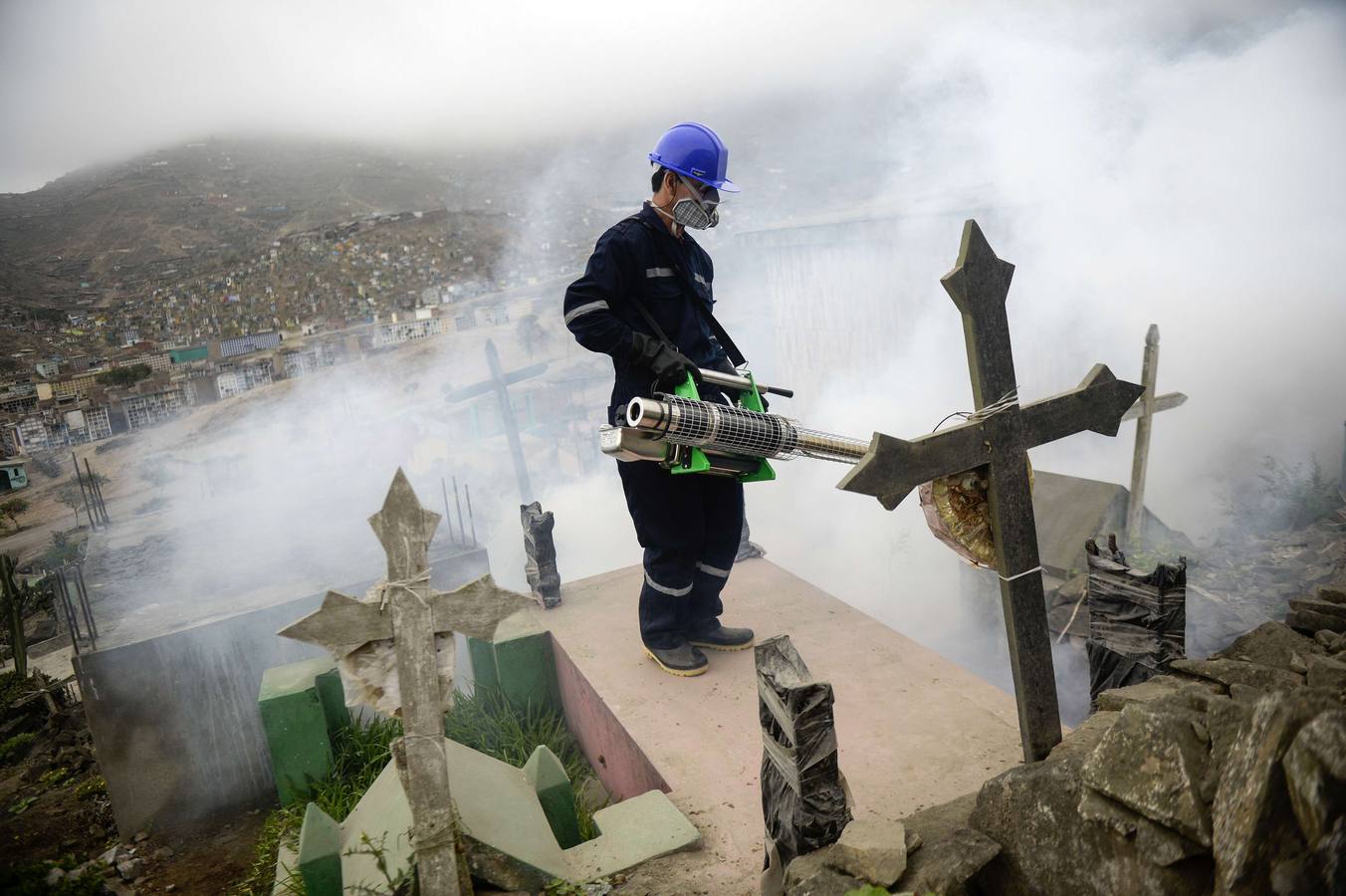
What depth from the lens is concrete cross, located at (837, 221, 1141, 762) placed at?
9.04 feet

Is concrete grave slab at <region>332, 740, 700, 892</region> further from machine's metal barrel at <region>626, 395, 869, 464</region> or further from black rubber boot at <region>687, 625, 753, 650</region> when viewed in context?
machine's metal barrel at <region>626, 395, 869, 464</region>

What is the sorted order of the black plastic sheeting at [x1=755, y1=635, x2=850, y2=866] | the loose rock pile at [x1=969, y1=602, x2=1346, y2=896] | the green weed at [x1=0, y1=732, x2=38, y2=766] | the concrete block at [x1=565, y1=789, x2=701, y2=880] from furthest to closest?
the green weed at [x1=0, y1=732, x2=38, y2=766] < the concrete block at [x1=565, y1=789, x2=701, y2=880] < the black plastic sheeting at [x1=755, y1=635, x2=850, y2=866] < the loose rock pile at [x1=969, y1=602, x2=1346, y2=896]

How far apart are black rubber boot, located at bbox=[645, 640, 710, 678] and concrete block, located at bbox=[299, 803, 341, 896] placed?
6.03ft

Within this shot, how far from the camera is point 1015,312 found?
1204 cm

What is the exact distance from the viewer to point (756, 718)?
4023 millimetres

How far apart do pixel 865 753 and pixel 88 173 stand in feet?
26.3

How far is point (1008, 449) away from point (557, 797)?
2.18m

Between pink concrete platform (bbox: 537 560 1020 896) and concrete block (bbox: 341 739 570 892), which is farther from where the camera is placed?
pink concrete platform (bbox: 537 560 1020 896)

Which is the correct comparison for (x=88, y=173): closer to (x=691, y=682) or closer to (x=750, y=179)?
(x=691, y=682)

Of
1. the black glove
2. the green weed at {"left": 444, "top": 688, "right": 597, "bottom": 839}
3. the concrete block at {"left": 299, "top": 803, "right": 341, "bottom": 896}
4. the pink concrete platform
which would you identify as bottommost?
the green weed at {"left": 444, "top": 688, "right": 597, "bottom": 839}

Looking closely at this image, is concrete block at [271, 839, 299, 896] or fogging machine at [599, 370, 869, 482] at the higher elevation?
fogging machine at [599, 370, 869, 482]

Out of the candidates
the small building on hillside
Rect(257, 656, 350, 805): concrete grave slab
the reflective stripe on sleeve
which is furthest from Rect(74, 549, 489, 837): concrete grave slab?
the reflective stripe on sleeve

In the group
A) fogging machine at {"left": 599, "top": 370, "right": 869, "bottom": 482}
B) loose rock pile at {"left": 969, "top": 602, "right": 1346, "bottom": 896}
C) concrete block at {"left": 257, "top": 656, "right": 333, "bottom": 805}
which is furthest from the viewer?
concrete block at {"left": 257, "top": 656, "right": 333, "bottom": 805}

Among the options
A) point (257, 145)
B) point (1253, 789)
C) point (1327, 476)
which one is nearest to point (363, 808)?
point (1253, 789)
